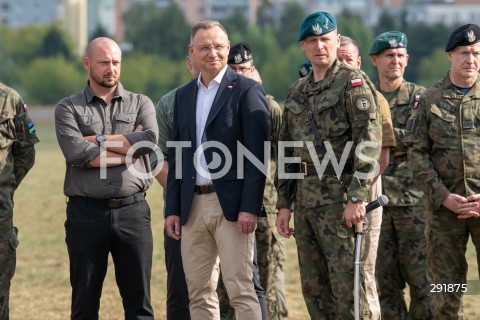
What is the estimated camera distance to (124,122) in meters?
7.34

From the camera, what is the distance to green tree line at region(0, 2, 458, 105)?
9731 cm

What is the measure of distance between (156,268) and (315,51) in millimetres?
6297

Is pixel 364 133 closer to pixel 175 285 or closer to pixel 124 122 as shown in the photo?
pixel 124 122

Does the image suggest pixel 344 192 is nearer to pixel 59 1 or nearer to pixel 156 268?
pixel 156 268

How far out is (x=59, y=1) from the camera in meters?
162

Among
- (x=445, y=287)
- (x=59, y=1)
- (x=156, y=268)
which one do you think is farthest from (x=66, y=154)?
(x=59, y=1)

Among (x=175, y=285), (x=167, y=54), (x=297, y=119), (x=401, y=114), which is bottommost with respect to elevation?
(x=175, y=285)

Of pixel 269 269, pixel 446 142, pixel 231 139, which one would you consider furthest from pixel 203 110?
pixel 269 269

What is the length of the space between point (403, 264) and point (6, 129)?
337 cm

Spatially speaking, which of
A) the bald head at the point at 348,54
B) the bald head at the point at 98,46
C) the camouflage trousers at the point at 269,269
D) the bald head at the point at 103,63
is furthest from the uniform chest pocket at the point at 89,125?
the bald head at the point at 348,54

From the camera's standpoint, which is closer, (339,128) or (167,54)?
(339,128)

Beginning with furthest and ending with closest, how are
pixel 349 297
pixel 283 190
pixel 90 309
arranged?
1. pixel 90 309
2. pixel 283 190
3. pixel 349 297

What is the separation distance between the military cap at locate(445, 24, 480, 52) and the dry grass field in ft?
10.2

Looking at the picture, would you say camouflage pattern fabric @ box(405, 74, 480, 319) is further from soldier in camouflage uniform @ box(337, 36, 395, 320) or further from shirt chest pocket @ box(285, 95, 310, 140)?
shirt chest pocket @ box(285, 95, 310, 140)
